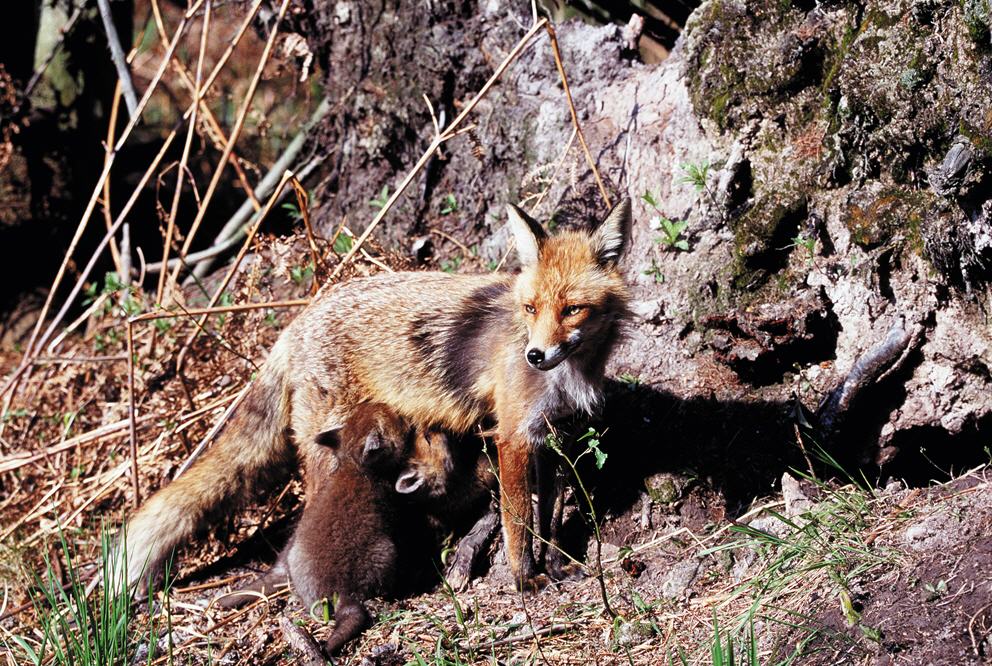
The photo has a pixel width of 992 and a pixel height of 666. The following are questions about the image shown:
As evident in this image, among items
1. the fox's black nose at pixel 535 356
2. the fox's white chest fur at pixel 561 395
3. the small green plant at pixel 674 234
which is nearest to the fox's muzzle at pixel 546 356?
the fox's black nose at pixel 535 356

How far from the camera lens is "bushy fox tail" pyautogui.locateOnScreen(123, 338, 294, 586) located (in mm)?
4785

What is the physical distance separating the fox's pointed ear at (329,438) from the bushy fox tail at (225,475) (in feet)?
1.42

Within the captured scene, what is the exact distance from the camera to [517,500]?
4.44m

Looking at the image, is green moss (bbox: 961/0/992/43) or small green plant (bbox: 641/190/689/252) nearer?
green moss (bbox: 961/0/992/43)

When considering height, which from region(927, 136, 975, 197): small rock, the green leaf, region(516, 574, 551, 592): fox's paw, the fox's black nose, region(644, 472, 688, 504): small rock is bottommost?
region(516, 574, 551, 592): fox's paw

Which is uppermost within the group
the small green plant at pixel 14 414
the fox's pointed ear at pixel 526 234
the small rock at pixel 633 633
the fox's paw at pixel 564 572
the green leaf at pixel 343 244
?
the fox's pointed ear at pixel 526 234

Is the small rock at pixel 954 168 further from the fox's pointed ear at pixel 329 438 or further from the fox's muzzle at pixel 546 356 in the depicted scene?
the fox's pointed ear at pixel 329 438

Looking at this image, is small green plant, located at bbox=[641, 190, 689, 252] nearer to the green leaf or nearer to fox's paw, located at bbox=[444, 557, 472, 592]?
fox's paw, located at bbox=[444, 557, 472, 592]

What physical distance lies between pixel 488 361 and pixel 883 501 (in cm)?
213

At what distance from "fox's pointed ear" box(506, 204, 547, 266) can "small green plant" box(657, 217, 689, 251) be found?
3.30 ft

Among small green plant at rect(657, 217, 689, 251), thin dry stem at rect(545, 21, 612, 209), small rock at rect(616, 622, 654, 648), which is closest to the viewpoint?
small rock at rect(616, 622, 654, 648)

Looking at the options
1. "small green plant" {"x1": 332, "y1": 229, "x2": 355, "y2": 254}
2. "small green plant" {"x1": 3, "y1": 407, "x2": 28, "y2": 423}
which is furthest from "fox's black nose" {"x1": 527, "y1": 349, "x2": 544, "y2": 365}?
"small green plant" {"x1": 3, "y1": 407, "x2": 28, "y2": 423}

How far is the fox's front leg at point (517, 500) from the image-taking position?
4434 mm

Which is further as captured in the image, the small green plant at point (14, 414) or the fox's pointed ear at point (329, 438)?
the small green plant at point (14, 414)
